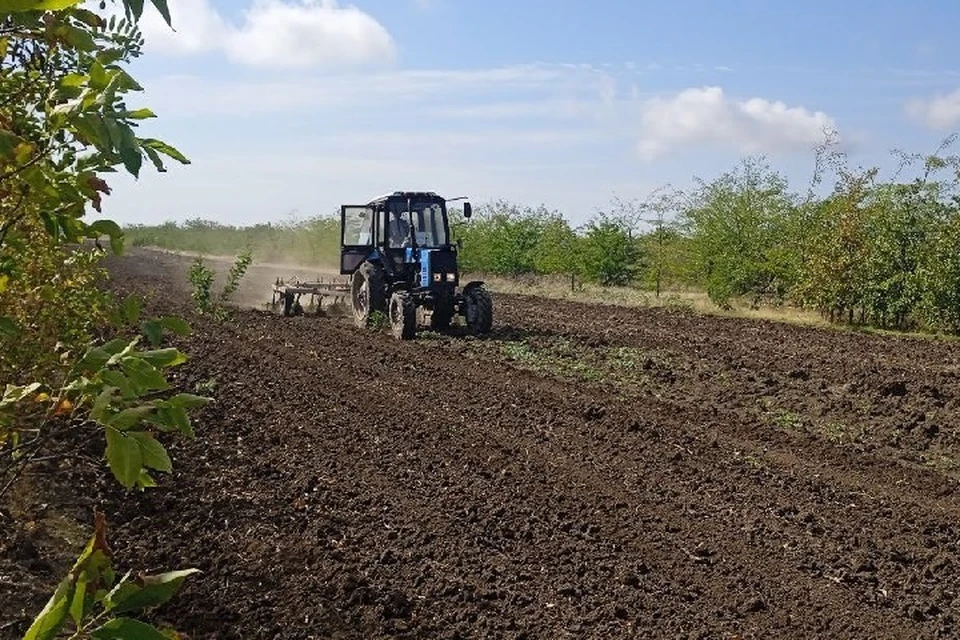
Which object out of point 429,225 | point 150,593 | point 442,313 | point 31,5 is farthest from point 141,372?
point 429,225

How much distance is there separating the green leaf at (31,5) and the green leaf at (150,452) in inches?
22.3

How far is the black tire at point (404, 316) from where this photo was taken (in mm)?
14180

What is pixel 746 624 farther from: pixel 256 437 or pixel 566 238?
pixel 566 238

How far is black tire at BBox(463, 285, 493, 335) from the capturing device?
579 inches

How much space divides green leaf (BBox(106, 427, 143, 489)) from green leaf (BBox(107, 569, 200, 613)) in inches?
7.3

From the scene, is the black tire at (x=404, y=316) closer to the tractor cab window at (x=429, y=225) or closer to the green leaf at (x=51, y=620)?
the tractor cab window at (x=429, y=225)

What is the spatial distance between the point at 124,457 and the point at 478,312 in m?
13.4

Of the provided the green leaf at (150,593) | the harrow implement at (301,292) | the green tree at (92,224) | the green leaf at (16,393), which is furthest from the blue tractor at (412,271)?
the green leaf at (150,593)

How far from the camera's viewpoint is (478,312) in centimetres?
1470

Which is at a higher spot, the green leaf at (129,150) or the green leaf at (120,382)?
the green leaf at (129,150)

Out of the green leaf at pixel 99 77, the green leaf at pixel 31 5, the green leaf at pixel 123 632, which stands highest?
the green leaf at pixel 31 5

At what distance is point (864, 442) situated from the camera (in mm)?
8797

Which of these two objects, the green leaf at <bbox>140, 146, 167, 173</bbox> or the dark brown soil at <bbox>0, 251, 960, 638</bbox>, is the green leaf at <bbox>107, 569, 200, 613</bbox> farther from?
the dark brown soil at <bbox>0, 251, 960, 638</bbox>

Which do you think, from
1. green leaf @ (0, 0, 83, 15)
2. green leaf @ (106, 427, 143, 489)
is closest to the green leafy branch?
green leaf @ (106, 427, 143, 489)
